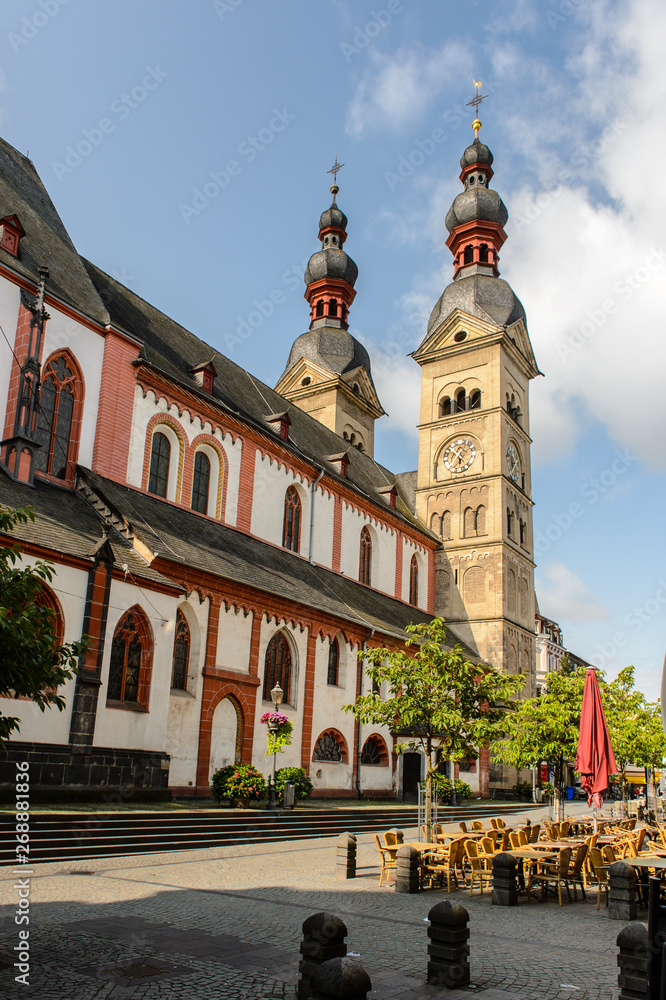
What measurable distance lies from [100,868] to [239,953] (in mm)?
5357

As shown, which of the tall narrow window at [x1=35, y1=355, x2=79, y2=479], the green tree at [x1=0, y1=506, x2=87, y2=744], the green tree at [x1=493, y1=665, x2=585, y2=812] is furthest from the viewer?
the green tree at [x1=493, y1=665, x2=585, y2=812]

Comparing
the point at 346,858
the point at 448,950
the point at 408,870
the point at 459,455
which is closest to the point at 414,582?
the point at 459,455

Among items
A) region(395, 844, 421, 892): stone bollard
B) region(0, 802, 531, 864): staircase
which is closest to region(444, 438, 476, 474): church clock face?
region(0, 802, 531, 864): staircase

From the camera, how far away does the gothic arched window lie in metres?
17.9

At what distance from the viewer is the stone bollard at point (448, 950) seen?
651cm

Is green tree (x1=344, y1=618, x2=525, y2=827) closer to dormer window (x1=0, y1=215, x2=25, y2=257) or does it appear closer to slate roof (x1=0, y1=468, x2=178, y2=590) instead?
slate roof (x1=0, y1=468, x2=178, y2=590)

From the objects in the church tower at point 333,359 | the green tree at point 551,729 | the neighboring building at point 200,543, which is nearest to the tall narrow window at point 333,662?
the neighboring building at point 200,543

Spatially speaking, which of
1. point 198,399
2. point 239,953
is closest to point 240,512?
point 198,399

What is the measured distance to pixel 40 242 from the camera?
75.7ft

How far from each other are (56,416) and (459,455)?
26.5 metres

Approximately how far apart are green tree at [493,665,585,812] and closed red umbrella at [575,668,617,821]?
5057 mm

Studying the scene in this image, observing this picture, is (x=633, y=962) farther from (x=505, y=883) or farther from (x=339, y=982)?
(x=505, y=883)

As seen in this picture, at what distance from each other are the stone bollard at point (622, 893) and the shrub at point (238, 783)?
34.6ft

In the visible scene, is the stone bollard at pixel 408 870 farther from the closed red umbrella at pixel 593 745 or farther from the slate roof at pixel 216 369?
the slate roof at pixel 216 369
